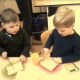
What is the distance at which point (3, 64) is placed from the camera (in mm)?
1051

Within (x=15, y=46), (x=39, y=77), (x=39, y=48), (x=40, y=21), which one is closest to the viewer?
(x=39, y=77)

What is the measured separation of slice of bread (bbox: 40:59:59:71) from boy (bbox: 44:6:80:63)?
1.5 inches

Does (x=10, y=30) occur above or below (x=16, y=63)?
above

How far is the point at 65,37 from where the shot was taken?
109 cm

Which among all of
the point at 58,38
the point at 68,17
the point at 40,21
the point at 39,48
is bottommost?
the point at 39,48

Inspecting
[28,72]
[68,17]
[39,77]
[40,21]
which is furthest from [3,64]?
[40,21]

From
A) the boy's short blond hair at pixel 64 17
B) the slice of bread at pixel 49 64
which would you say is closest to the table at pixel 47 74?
the slice of bread at pixel 49 64

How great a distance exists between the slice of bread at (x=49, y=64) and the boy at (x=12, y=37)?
0.58 feet

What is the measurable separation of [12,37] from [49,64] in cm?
49

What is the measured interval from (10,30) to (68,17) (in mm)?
554

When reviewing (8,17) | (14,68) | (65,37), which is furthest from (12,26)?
(65,37)

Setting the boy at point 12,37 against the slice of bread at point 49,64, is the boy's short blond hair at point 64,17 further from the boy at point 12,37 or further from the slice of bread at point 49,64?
the boy at point 12,37

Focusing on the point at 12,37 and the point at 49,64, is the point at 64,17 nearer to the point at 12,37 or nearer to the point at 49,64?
the point at 49,64

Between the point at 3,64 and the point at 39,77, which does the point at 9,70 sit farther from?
the point at 39,77
